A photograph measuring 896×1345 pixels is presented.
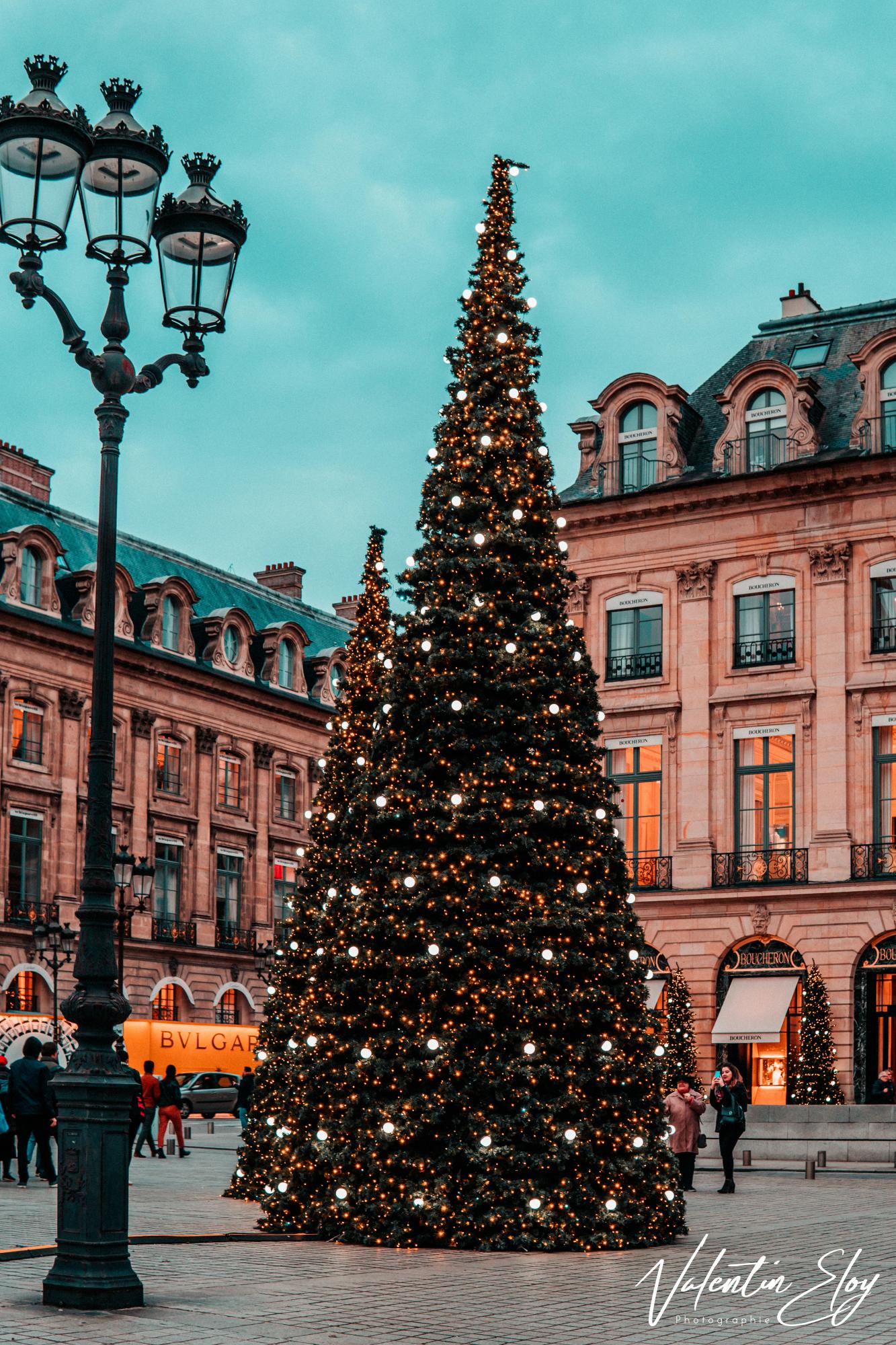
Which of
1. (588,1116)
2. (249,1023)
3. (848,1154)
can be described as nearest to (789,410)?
(848,1154)

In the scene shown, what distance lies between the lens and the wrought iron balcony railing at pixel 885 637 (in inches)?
1555

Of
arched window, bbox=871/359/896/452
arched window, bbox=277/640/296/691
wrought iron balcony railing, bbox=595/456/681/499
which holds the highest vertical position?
arched window, bbox=871/359/896/452

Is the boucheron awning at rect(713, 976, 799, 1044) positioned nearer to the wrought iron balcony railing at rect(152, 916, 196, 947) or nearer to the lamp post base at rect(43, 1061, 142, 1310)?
the wrought iron balcony railing at rect(152, 916, 196, 947)

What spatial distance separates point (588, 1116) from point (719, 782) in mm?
25546

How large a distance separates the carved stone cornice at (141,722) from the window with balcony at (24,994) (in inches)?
372

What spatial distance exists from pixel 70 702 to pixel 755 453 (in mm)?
24583

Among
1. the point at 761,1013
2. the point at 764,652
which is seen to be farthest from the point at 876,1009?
the point at 764,652

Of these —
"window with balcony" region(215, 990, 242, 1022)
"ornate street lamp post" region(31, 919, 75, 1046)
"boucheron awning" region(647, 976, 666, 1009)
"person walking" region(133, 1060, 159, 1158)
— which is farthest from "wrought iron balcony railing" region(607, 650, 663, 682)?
"window with balcony" region(215, 990, 242, 1022)

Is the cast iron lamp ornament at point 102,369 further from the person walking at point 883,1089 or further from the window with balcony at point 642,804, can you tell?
the window with balcony at point 642,804

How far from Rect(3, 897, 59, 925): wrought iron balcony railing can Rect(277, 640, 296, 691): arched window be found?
15.2 metres

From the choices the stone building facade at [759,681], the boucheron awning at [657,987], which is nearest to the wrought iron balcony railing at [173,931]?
the stone building facade at [759,681]

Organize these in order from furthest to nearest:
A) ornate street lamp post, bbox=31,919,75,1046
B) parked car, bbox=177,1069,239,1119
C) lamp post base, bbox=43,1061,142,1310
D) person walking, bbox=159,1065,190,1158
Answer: parked car, bbox=177,1069,239,1119, ornate street lamp post, bbox=31,919,75,1046, person walking, bbox=159,1065,190,1158, lamp post base, bbox=43,1061,142,1310

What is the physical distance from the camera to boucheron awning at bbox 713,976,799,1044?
3875 cm

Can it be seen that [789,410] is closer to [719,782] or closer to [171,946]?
[719,782]
